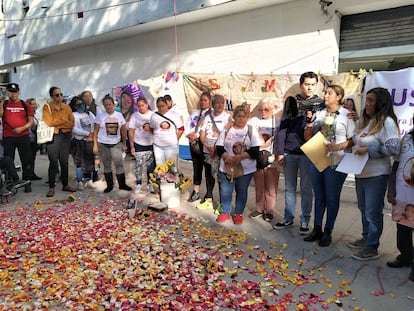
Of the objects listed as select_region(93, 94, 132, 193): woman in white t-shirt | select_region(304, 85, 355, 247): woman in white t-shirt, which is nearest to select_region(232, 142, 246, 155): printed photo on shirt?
select_region(304, 85, 355, 247): woman in white t-shirt

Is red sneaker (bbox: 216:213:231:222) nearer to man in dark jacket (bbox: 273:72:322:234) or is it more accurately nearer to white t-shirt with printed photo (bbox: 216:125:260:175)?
white t-shirt with printed photo (bbox: 216:125:260:175)

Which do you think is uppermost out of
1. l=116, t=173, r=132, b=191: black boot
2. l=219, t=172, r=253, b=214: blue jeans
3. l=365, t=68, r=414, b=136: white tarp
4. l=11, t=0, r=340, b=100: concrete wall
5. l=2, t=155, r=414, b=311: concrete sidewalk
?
l=11, t=0, r=340, b=100: concrete wall

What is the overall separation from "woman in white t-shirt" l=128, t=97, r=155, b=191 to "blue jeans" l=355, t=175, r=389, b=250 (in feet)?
11.7

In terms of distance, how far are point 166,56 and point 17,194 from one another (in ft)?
20.5

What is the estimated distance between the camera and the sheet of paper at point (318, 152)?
366 centimetres

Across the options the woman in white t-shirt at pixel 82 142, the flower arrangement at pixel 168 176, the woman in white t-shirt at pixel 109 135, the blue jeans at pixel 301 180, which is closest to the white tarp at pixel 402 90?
the blue jeans at pixel 301 180

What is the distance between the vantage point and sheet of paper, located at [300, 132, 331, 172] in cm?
366

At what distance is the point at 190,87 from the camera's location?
25.1 feet

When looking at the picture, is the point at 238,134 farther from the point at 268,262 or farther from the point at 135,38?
the point at 135,38

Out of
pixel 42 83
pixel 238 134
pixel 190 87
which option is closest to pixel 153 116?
pixel 238 134

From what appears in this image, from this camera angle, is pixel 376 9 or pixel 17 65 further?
pixel 17 65

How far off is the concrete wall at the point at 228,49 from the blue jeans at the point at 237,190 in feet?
12.4

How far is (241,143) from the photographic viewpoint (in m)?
4.43

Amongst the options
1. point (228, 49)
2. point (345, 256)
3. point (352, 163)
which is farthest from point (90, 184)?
point (352, 163)
